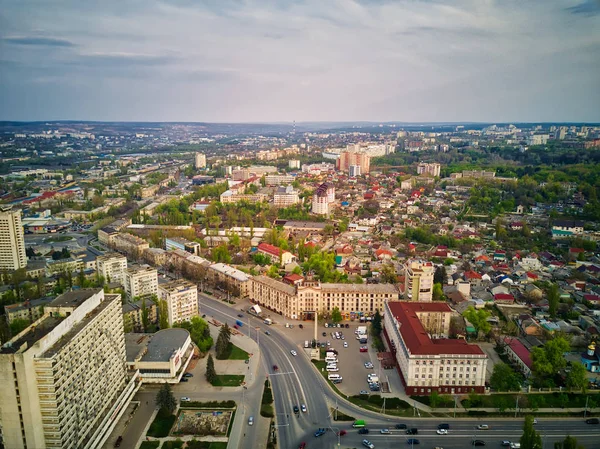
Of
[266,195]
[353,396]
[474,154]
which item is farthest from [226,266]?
[474,154]

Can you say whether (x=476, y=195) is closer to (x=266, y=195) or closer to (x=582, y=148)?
(x=266, y=195)

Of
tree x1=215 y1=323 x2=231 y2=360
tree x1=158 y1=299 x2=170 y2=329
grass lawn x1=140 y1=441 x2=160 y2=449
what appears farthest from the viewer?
tree x1=158 y1=299 x2=170 y2=329

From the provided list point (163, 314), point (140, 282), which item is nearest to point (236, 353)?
point (163, 314)

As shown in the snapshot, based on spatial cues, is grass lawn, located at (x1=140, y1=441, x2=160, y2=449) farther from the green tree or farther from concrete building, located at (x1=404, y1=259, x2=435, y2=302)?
concrete building, located at (x1=404, y1=259, x2=435, y2=302)

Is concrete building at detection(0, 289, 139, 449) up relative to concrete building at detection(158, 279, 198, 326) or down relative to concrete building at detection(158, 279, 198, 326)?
up

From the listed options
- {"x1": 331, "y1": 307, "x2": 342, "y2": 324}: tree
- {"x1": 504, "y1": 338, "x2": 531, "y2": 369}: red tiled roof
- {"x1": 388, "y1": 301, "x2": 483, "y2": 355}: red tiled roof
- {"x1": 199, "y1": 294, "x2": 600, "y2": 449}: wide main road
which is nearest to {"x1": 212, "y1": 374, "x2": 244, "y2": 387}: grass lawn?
{"x1": 199, "y1": 294, "x2": 600, "y2": 449}: wide main road

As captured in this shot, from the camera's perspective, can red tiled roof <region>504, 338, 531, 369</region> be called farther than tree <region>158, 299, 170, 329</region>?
No

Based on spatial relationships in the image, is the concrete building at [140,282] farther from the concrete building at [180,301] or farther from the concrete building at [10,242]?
the concrete building at [10,242]
